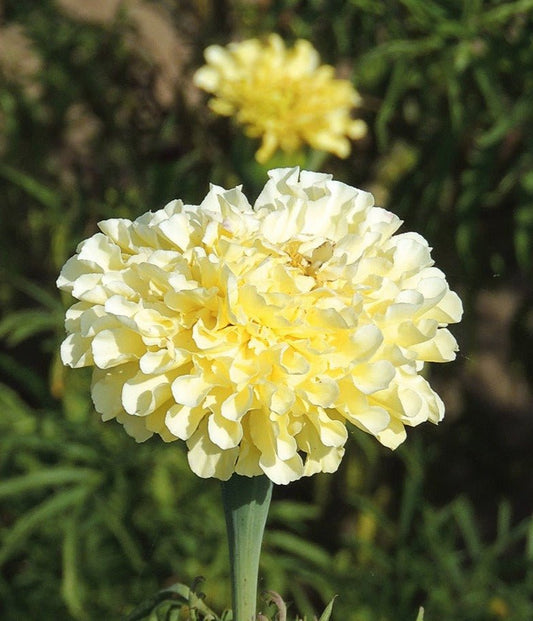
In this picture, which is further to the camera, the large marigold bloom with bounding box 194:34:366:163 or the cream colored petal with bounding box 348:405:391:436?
the large marigold bloom with bounding box 194:34:366:163

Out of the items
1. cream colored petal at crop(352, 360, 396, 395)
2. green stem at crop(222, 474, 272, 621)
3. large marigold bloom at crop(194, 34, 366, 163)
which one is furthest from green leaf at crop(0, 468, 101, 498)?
cream colored petal at crop(352, 360, 396, 395)

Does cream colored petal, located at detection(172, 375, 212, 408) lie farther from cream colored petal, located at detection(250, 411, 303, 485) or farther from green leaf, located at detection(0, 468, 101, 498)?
green leaf, located at detection(0, 468, 101, 498)

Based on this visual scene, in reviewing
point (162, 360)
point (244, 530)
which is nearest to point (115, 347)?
point (162, 360)

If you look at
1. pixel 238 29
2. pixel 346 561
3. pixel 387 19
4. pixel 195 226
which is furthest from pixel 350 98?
pixel 195 226

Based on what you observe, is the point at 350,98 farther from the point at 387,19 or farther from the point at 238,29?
the point at 238,29

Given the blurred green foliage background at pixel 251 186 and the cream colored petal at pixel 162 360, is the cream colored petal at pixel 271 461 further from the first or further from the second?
the blurred green foliage background at pixel 251 186

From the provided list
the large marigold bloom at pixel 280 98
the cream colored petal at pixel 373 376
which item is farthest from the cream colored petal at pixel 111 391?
the large marigold bloom at pixel 280 98
